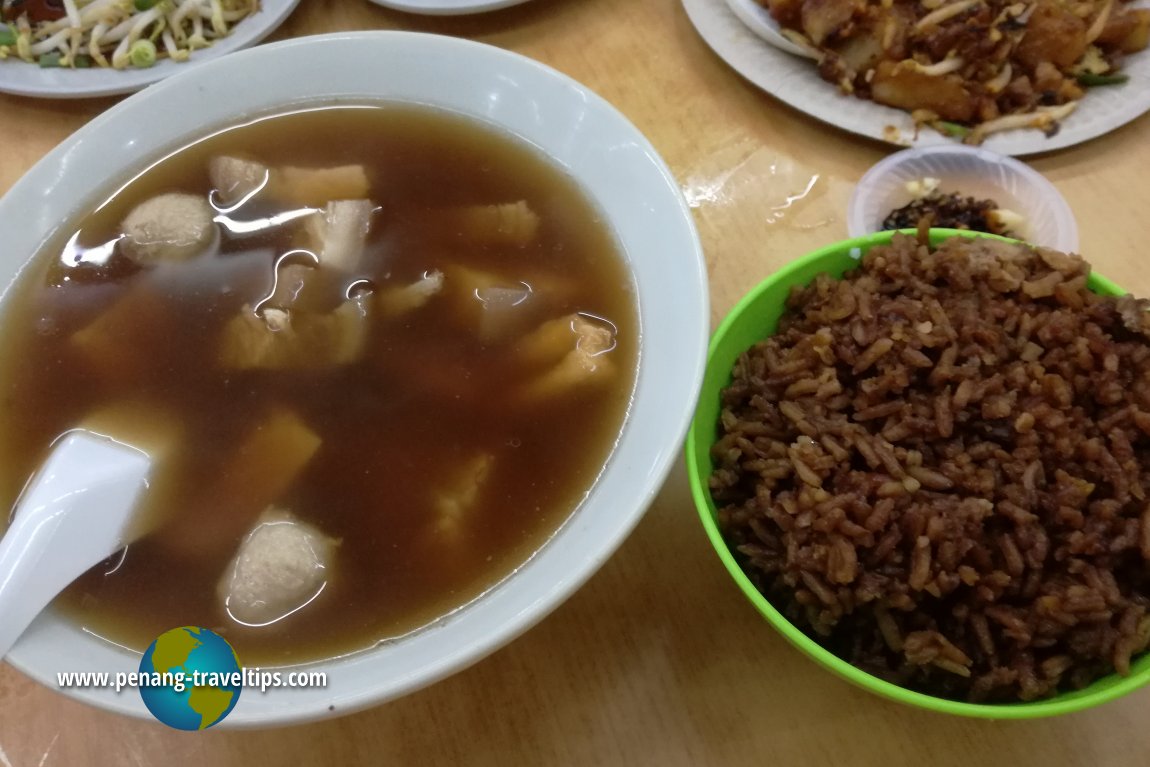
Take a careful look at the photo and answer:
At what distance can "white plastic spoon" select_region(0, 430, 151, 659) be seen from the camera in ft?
2.92

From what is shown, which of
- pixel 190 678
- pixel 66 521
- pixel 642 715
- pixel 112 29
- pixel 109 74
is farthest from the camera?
pixel 112 29

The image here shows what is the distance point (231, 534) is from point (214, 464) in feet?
0.37

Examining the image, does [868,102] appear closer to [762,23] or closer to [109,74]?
[762,23]

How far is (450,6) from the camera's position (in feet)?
6.19

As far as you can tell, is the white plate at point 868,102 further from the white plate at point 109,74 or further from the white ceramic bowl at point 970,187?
the white plate at point 109,74

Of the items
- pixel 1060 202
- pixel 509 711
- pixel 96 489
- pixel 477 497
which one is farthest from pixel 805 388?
pixel 96 489

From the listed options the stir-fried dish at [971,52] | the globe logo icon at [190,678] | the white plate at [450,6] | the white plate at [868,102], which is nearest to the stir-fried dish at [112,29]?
the white plate at [450,6]

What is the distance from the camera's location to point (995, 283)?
3.98 ft

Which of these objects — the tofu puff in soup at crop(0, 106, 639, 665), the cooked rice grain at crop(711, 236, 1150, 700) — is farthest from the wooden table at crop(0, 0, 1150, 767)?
the tofu puff in soup at crop(0, 106, 639, 665)

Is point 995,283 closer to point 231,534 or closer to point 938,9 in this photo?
point 938,9

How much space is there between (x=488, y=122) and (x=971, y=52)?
1174 millimetres

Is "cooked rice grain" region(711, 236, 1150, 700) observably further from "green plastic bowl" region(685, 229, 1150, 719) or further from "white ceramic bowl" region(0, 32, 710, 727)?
"white ceramic bowl" region(0, 32, 710, 727)

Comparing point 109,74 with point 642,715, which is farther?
point 109,74

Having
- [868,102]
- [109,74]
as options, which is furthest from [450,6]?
[868,102]
